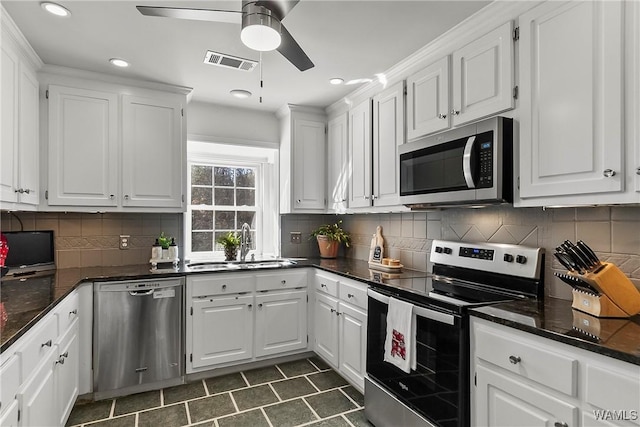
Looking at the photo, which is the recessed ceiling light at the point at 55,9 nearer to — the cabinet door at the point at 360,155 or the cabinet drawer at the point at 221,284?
the cabinet drawer at the point at 221,284

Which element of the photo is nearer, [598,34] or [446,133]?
[598,34]

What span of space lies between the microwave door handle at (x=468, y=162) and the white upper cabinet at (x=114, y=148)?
230 centimetres

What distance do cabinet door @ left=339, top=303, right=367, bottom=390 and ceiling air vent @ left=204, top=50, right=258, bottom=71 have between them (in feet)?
6.18

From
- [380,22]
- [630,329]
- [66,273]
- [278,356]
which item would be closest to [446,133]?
[380,22]

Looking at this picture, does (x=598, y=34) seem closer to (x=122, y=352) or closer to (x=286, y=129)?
Answer: (x=286, y=129)

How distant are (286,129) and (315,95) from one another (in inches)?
21.0

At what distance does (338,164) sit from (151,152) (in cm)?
165

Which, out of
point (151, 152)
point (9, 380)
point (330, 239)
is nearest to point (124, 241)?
point (151, 152)

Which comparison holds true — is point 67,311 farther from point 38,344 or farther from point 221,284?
point 221,284

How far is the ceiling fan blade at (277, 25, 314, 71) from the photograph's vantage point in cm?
157

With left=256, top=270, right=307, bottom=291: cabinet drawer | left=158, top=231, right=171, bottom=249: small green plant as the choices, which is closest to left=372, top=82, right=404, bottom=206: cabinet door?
left=256, top=270, right=307, bottom=291: cabinet drawer

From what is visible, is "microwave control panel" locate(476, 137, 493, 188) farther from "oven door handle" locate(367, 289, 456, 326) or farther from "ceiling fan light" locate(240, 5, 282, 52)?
"ceiling fan light" locate(240, 5, 282, 52)

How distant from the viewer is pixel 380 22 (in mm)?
2070

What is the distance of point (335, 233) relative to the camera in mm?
3664
